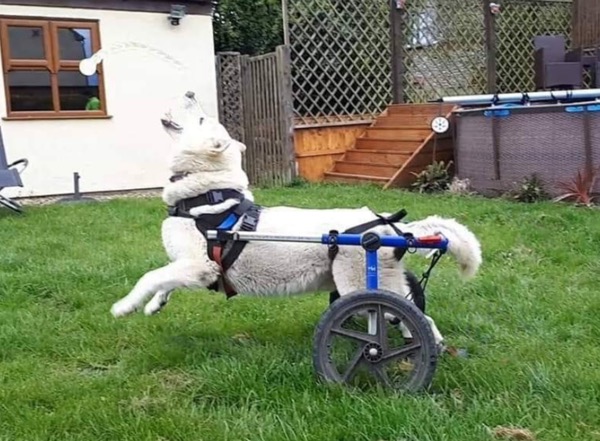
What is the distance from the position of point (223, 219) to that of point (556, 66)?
757cm

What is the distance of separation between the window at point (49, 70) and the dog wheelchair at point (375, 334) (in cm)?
696

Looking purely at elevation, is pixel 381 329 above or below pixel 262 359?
above

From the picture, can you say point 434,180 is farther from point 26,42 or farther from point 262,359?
point 262,359

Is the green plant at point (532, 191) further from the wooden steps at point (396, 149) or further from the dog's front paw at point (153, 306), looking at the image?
the dog's front paw at point (153, 306)

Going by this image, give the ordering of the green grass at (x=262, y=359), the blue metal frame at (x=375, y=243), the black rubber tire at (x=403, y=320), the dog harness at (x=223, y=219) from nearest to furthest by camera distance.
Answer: the green grass at (x=262, y=359) → the black rubber tire at (x=403, y=320) → the blue metal frame at (x=375, y=243) → the dog harness at (x=223, y=219)

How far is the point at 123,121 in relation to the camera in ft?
30.0

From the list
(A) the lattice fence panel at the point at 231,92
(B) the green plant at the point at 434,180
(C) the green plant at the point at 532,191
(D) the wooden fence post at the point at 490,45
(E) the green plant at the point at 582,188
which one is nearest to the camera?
(E) the green plant at the point at 582,188

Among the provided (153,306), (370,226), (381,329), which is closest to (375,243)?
(370,226)

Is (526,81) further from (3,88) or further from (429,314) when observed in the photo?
(429,314)

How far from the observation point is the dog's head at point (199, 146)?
2830 mm

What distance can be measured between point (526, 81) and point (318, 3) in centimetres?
390

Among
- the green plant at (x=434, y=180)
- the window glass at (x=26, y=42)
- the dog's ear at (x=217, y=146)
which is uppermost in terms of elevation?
the window glass at (x=26, y=42)

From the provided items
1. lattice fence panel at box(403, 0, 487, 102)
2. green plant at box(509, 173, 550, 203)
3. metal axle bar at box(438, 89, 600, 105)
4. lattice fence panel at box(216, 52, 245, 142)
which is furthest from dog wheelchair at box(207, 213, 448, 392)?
lattice fence panel at box(403, 0, 487, 102)

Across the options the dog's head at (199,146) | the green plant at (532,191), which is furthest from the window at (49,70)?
the dog's head at (199,146)
